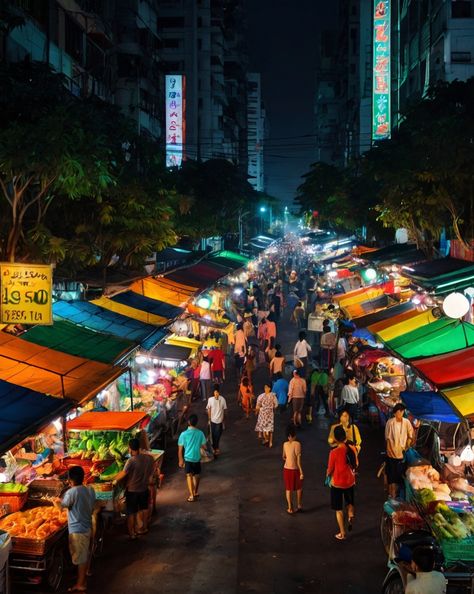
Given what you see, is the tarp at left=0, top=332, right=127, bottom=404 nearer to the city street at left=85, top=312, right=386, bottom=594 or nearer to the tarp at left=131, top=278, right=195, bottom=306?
the city street at left=85, top=312, right=386, bottom=594

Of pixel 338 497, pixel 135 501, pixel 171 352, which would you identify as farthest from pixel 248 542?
pixel 171 352

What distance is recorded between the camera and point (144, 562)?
8.74 meters

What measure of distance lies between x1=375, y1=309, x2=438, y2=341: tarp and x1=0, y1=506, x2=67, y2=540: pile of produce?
6599mm

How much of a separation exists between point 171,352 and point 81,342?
163 inches

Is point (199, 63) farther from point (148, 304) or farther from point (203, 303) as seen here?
point (148, 304)

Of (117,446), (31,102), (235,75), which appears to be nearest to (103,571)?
(117,446)

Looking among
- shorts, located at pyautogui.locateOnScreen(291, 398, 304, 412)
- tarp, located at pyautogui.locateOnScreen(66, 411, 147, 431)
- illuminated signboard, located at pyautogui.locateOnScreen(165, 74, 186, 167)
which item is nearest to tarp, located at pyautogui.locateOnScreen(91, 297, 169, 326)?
shorts, located at pyautogui.locateOnScreen(291, 398, 304, 412)

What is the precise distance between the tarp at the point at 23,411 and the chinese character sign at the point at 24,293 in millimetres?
1669

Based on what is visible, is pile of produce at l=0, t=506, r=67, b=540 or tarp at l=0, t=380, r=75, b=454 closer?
tarp at l=0, t=380, r=75, b=454

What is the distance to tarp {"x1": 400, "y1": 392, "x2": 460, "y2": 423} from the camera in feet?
29.9

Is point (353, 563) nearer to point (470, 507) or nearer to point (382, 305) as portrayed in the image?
point (470, 507)

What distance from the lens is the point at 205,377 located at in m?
17.5

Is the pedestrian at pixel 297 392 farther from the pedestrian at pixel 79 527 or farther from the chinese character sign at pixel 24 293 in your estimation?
the pedestrian at pixel 79 527

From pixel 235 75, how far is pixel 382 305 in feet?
199
